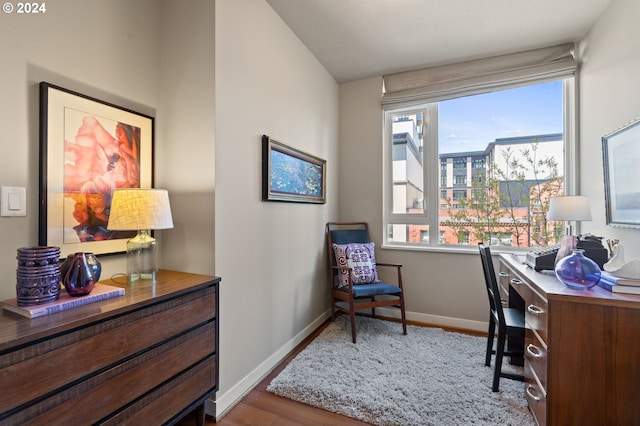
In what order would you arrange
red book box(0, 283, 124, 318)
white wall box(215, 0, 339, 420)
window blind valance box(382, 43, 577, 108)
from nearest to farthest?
red book box(0, 283, 124, 318) < white wall box(215, 0, 339, 420) < window blind valance box(382, 43, 577, 108)

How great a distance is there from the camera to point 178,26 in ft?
6.03

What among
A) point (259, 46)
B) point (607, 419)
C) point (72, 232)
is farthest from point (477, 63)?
point (72, 232)

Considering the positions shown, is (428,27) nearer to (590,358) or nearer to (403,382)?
(590,358)

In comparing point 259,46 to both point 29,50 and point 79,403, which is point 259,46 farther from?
point 79,403

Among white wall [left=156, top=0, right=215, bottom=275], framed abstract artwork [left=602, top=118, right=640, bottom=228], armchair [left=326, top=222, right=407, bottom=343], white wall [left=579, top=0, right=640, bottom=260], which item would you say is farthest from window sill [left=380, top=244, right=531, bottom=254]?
white wall [left=156, top=0, right=215, bottom=275]

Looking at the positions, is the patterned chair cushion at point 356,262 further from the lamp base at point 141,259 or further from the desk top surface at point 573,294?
the lamp base at point 141,259

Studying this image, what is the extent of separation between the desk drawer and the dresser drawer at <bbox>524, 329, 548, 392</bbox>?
6 centimetres

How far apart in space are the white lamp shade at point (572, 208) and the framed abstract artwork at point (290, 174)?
6.41ft

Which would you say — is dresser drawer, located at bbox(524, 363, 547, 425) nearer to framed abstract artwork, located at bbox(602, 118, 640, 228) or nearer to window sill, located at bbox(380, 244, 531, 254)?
framed abstract artwork, located at bbox(602, 118, 640, 228)

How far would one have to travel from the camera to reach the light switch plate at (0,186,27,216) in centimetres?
121

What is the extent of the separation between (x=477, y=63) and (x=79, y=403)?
12.3ft

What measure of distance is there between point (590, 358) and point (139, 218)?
7.15 ft

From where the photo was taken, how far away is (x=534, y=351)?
5.26ft

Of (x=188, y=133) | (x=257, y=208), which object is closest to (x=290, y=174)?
(x=257, y=208)
